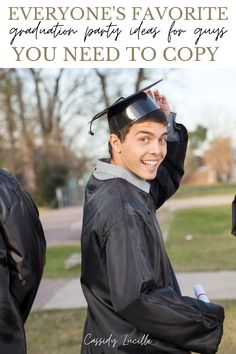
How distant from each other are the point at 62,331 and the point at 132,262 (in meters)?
3.72

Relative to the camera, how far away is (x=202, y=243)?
35.0 feet

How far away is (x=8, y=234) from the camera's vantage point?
2.11 m

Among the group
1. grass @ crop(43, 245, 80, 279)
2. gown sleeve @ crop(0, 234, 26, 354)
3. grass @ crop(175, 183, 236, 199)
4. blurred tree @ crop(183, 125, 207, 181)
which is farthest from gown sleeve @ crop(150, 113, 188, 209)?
blurred tree @ crop(183, 125, 207, 181)

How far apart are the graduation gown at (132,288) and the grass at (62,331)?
9.07ft

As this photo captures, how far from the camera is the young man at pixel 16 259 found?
2.07 m

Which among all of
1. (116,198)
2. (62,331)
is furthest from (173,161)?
(62,331)

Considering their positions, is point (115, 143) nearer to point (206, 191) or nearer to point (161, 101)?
→ point (161, 101)

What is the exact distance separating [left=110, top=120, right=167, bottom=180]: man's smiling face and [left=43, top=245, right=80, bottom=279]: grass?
6316 millimetres

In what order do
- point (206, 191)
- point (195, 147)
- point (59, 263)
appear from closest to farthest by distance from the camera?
point (59, 263) → point (206, 191) → point (195, 147)

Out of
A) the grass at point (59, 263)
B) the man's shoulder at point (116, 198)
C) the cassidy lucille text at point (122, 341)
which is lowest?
the grass at point (59, 263)

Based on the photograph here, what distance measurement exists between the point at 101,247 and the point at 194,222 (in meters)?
12.6

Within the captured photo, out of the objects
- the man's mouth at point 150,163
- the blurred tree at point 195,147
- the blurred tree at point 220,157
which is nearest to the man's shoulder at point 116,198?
the man's mouth at point 150,163

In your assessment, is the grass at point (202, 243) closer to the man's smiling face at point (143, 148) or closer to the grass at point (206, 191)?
the man's smiling face at point (143, 148)

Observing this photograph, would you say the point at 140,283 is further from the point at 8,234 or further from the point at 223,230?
the point at 223,230
